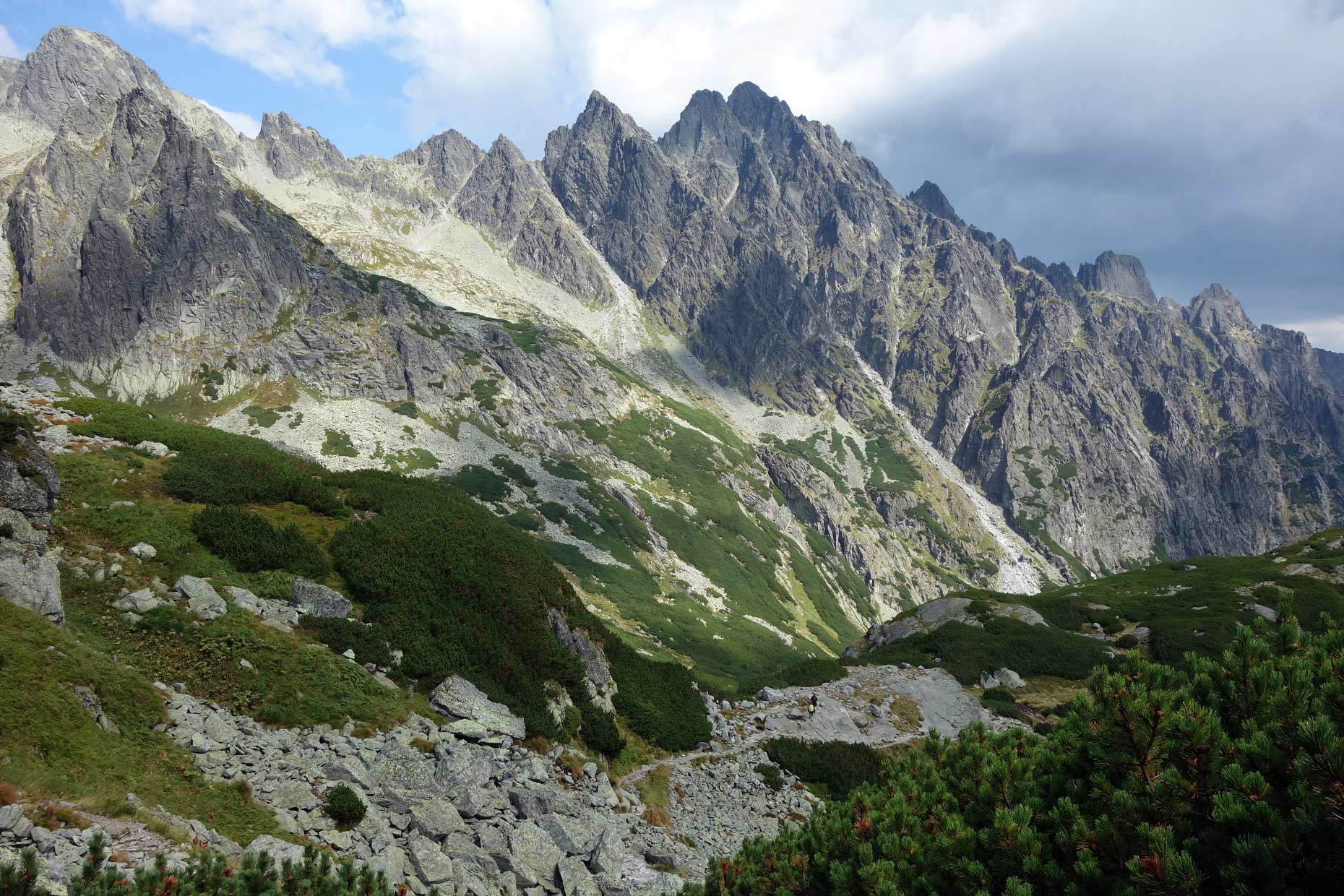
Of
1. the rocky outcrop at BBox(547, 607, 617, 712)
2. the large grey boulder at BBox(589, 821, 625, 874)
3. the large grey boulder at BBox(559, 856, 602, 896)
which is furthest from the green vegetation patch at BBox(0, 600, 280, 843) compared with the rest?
the rocky outcrop at BBox(547, 607, 617, 712)

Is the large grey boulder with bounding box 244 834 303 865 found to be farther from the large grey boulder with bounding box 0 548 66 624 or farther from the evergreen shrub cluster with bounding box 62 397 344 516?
the evergreen shrub cluster with bounding box 62 397 344 516

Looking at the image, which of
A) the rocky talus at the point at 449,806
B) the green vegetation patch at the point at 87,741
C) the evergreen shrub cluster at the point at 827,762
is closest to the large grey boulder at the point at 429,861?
the rocky talus at the point at 449,806

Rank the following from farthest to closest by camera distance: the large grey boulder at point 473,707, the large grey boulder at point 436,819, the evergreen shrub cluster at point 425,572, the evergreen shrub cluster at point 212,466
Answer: the evergreen shrub cluster at point 212,466 < the evergreen shrub cluster at point 425,572 < the large grey boulder at point 473,707 < the large grey boulder at point 436,819

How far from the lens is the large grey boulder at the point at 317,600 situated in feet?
74.5

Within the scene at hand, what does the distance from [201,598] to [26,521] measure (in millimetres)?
5043

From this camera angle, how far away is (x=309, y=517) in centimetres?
2834

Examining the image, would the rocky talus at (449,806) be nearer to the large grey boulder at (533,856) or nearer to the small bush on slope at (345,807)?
the large grey boulder at (533,856)

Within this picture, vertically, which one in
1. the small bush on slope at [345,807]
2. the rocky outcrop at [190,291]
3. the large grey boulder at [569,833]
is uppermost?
the rocky outcrop at [190,291]

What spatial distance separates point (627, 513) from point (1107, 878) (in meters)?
116

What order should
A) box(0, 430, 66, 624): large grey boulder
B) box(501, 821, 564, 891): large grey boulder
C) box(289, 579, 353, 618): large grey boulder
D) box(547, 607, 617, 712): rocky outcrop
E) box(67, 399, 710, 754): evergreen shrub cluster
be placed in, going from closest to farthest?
box(0, 430, 66, 624): large grey boulder → box(501, 821, 564, 891): large grey boulder → box(289, 579, 353, 618): large grey boulder → box(67, 399, 710, 754): evergreen shrub cluster → box(547, 607, 617, 712): rocky outcrop

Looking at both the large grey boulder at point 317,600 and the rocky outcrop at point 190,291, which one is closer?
the large grey boulder at point 317,600

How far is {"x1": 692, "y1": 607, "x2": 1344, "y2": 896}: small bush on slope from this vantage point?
6355 mm

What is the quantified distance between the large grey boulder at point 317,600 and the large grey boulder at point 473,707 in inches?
197

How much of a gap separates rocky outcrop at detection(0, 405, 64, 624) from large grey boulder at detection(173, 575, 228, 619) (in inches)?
121
